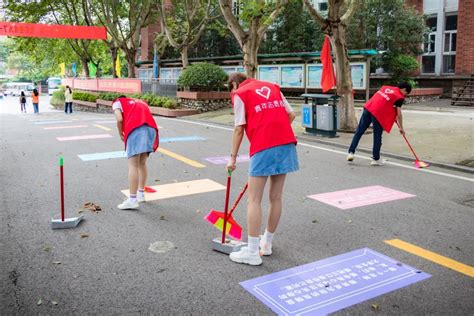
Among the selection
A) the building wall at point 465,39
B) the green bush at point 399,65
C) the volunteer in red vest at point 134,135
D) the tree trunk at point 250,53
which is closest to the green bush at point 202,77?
the tree trunk at point 250,53

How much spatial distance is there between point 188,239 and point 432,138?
918cm

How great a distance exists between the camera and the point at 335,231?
562 cm

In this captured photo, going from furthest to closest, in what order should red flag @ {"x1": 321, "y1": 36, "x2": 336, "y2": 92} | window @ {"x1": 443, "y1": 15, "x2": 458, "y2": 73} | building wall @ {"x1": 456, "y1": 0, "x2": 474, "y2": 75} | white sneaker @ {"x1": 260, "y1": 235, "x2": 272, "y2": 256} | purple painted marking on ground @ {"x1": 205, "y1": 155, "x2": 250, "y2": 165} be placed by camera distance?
1. window @ {"x1": 443, "y1": 15, "x2": 458, "y2": 73}
2. building wall @ {"x1": 456, "y1": 0, "x2": 474, "y2": 75}
3. red flag @ {"x1": 321, "y1": 36, "x2": 336, "y2": 92}
4. purple painted marking on ground @ {"x1": 205, "y1": 155, "x2": 250, "y2": 165}
5. white sneaker @ {"x1": 260, "y1": 235, "x2": 272, "y2": 256}

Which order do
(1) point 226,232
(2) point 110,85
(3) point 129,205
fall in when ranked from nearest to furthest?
(1) point 226,232 → (3) point 129,205 → (2) point 110,85

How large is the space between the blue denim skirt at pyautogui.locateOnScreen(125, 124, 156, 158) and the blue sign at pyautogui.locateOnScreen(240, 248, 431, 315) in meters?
2.92

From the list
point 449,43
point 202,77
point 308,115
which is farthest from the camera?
point 449,43

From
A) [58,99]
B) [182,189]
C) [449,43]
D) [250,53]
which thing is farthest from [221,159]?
[58,99]

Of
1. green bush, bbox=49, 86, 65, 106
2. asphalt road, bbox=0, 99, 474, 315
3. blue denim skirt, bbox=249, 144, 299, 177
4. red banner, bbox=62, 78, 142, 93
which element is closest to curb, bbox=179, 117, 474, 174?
asphalt road, bbox=0, 99, 474, 315

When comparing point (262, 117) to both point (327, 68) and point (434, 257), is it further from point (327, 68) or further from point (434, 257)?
point (327, 68)

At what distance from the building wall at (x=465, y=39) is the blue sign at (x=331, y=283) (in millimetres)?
21594

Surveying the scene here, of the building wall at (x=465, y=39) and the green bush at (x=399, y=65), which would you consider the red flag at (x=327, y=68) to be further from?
the building wall at (x=465, y=39)

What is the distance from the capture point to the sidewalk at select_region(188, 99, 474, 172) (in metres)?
10.4

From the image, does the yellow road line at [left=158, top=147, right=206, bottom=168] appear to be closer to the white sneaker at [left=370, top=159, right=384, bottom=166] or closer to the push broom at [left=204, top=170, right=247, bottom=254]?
the white sneaker at [left=370, top=159, right=384, bottom=166]

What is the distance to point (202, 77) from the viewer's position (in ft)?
71.3
